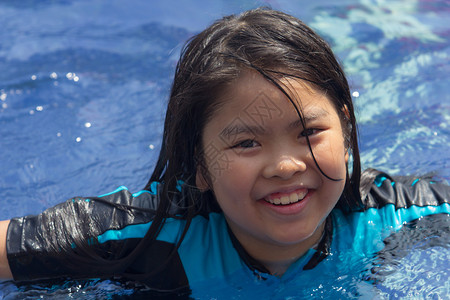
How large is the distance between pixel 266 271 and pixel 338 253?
0.90 feet

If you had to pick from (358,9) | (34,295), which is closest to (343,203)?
(34,295)

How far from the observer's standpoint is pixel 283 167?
1.72m

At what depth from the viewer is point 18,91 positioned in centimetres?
363

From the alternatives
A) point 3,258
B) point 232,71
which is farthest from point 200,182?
point 3,258

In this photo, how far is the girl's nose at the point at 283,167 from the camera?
5.65 feet

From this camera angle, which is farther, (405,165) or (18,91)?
(18,91)

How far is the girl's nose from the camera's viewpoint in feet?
5.65

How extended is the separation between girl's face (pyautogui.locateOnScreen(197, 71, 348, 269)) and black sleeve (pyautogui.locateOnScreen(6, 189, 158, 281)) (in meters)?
0.40

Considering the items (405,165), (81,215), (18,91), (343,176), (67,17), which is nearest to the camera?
(343,176)

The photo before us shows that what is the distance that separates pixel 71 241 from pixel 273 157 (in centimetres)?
78

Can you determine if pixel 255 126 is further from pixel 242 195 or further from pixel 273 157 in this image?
pixel 242 195

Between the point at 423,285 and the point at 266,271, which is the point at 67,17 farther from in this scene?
the point at 423,285

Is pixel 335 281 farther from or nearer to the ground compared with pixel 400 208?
nearer to the ground

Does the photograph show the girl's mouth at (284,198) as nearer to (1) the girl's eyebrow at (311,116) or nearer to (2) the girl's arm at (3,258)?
(1) the girl's eyebrow at (311,116)
